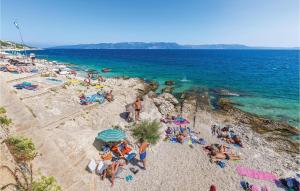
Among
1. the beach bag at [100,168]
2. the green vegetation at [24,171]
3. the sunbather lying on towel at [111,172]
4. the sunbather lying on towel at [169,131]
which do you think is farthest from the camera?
the sunbather lying on towel at [169,131]

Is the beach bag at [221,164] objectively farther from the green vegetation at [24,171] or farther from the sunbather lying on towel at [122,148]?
the green vegetation at [24,171]

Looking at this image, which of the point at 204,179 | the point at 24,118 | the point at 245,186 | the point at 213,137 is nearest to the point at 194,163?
the point at 204,179

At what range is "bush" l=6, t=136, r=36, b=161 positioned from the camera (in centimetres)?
1115

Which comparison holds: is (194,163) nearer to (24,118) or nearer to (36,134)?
(36,134)

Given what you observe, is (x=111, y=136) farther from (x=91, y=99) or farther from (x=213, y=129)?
(x=213, y=129)

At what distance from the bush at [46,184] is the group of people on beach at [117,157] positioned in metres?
3.03

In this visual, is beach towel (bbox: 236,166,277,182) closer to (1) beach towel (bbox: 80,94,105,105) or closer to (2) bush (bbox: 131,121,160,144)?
(2) bush (bbox: 131,121,160,144)

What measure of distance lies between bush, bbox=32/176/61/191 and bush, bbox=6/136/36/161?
1.89 m

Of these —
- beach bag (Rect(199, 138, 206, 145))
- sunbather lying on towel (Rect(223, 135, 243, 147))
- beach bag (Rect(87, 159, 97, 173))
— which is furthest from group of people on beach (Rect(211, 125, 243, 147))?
beach bag (Rect(87, 159, 97, 173))

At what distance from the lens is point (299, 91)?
39344 mm

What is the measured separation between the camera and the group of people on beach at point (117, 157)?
12555 millimetres

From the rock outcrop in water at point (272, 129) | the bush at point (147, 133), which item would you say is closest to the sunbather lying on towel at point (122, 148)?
the bush at point (147, 133)

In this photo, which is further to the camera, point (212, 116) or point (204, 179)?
point (212, 116)

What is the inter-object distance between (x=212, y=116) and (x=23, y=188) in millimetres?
22734
